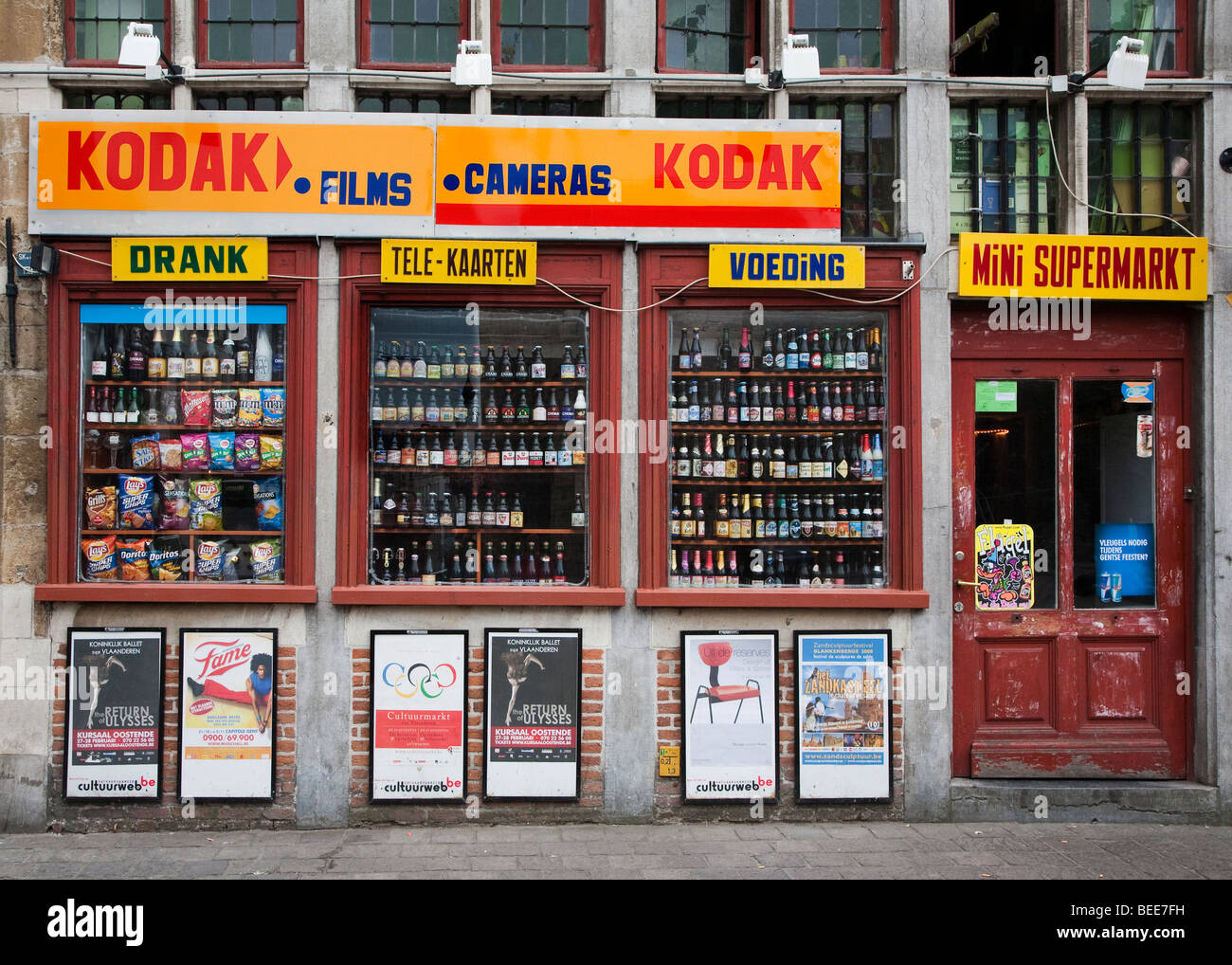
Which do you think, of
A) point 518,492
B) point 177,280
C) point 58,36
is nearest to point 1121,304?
point 518,492

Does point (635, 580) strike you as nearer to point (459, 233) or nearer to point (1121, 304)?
point (459, 233)

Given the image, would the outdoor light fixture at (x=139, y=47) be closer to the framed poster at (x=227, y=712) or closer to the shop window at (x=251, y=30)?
the shop window at (x=251, y=30)

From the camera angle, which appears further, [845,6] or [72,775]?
[845,6]

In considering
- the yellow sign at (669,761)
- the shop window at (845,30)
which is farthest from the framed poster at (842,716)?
the shop window at (845,30)

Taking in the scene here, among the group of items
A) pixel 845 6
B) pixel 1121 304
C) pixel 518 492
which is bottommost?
A: pixel 518 492

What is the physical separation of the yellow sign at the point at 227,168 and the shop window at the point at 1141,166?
15.7 ft

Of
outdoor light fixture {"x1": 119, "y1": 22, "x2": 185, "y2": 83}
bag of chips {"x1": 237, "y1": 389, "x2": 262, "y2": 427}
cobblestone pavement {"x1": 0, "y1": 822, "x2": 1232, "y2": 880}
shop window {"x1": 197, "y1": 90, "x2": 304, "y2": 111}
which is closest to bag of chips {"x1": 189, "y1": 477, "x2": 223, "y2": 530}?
bag of chips {"x1": 237, "y1": 389, "x2": 262, "y2": 427}

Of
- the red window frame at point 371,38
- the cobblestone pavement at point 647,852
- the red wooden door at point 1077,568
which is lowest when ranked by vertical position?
the cobblestone pavement at point 647,852

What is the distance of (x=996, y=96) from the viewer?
7629mm

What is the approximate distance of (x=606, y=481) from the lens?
7391 millimetres

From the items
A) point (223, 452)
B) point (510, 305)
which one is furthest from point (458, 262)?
point (223, 452)

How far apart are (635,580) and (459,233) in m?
2.66

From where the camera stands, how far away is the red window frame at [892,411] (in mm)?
7336

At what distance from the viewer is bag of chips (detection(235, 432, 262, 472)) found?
7477 millimetres
